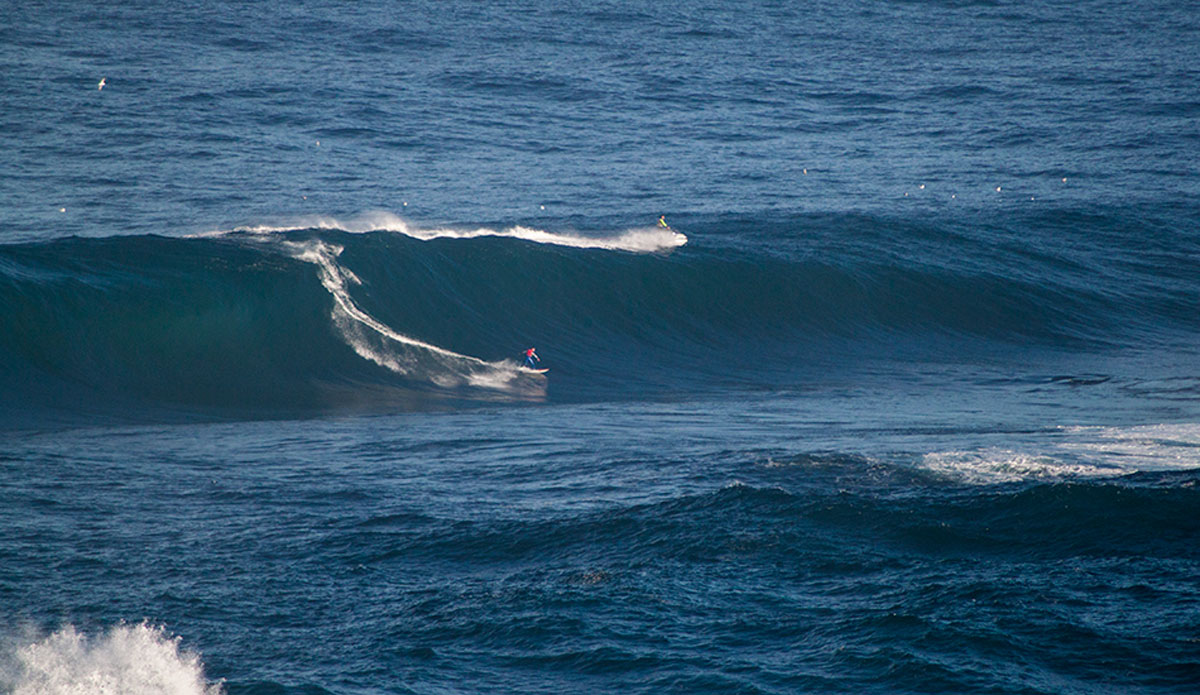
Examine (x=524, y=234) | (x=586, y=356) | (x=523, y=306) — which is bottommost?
(x=586, y=356)

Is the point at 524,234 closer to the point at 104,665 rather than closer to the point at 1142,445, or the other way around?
the point at 1142,445

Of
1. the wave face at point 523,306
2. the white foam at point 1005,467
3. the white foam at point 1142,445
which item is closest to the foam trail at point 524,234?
the wave face at point 523,306

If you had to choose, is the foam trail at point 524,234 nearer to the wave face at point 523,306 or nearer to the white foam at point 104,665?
the wave face at point 523,306

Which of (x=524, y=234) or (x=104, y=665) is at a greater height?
(x=524, y=234)

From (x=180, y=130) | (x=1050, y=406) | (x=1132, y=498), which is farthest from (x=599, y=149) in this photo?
(x=1132, y=498)

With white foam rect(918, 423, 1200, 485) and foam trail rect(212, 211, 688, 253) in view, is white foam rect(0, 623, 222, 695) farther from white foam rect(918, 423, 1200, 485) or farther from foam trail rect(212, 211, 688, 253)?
foam trail rect(212, 211, 688, 253)

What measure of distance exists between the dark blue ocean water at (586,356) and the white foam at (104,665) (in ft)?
0.10

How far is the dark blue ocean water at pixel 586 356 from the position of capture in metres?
7.62

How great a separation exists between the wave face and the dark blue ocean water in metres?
0.11

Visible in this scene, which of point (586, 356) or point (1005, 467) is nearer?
point (1005, 467)

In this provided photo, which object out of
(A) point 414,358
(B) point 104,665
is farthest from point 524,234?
(B) point 104,665

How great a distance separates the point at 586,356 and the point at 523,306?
215 cm

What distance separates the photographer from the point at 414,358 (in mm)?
18266

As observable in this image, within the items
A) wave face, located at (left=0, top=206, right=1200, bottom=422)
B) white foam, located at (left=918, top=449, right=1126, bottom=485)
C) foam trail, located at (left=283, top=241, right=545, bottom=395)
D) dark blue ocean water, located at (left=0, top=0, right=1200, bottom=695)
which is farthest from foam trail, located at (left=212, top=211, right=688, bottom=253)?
white foam, located at (left=918, top=449, right=1126, bottom=485)
